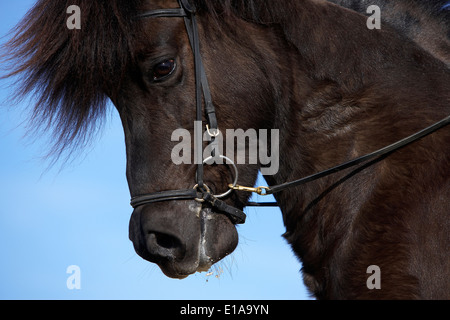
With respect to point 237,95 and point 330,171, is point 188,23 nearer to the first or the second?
point 237,95

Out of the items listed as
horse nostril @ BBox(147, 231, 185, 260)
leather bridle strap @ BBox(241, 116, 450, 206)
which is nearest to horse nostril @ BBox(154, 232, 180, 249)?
horse nostril @ BBox(147, 231, 185, 260)

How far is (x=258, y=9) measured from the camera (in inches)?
135

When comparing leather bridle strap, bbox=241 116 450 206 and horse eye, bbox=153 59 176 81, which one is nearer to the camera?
leather bridle strap, bbox=241 116 450 206

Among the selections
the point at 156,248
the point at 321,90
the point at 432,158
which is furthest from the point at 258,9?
the point at 156,248

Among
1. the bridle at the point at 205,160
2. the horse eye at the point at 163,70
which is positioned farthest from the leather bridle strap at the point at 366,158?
the horse eye at the point at 163,70

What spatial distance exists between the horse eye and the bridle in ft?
0.52

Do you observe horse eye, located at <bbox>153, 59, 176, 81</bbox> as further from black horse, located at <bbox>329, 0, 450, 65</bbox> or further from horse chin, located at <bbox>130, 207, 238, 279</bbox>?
black horse, located at <bbox>329, 0, 450, 65</bbox>

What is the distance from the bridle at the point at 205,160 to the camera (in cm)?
312

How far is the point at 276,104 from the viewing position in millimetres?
3410

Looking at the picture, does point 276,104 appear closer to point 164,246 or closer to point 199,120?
point 199,120

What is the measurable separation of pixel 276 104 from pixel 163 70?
76 cm

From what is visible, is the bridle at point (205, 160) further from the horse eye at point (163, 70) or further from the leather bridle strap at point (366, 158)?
the horse eye at point (163, 70)

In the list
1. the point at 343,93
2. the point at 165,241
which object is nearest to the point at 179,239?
the point at 165,241

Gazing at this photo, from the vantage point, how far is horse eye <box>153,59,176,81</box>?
326cm
